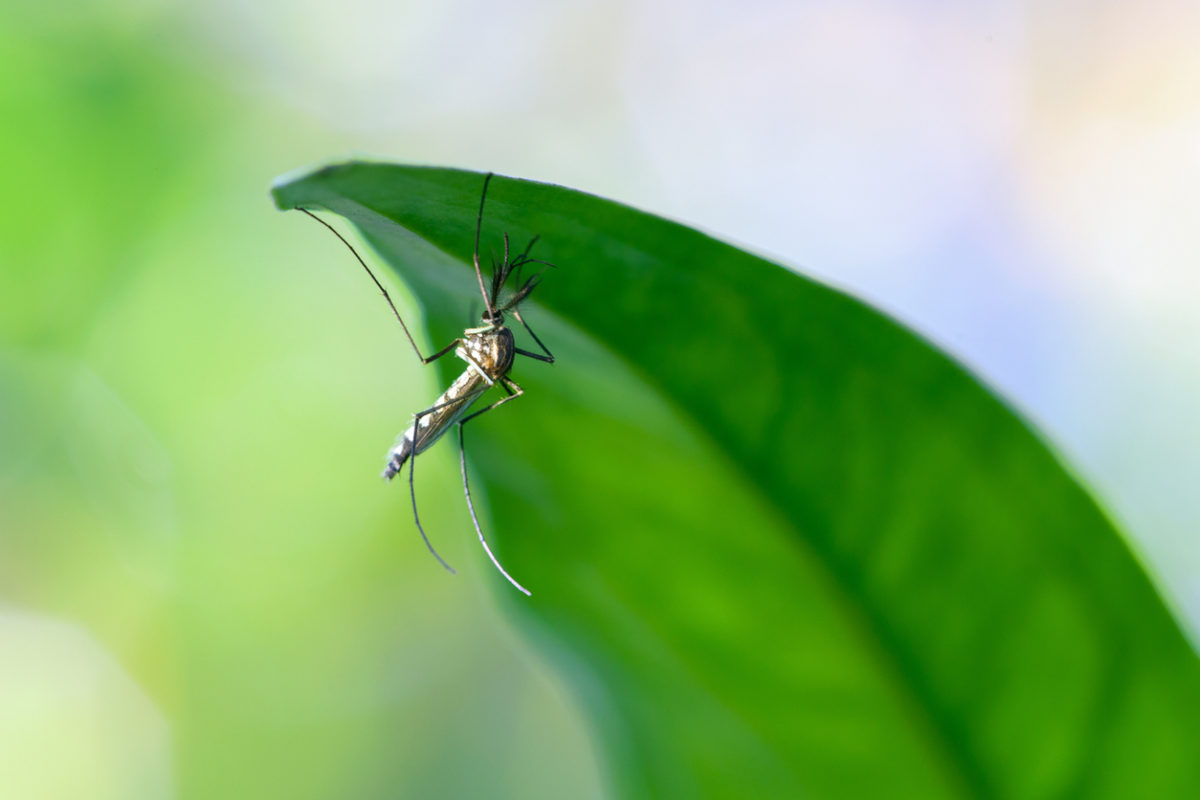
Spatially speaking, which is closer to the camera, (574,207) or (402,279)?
(574,207)

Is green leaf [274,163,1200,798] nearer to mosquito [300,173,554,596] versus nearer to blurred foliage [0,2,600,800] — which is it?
mosquito [300,173,554,596]

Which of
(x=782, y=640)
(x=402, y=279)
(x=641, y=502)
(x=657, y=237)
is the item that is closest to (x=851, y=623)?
(x=782, y=640)

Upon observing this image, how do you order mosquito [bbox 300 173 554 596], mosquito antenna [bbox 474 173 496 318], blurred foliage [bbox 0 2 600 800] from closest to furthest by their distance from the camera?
mosquito antenna [bbox 474 173 496 318], mosquito [bbox 300 173 554 596], blurred foliage [bbox 0 2 600 800]

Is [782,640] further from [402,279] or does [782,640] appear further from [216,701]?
[216,701]

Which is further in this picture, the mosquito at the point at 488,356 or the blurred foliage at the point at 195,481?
the blurred foliage at the point at 195,481

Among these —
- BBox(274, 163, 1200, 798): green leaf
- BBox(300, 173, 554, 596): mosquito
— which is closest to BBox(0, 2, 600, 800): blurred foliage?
BBox(300, 173, 554, 596): mosquito

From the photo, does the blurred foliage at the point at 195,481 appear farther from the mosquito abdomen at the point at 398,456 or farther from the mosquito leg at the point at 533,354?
the mosquito leg at the point at 533,354

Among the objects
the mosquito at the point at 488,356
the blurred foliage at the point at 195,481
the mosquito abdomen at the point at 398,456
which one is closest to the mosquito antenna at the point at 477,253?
the mosquito at the point at 488,356

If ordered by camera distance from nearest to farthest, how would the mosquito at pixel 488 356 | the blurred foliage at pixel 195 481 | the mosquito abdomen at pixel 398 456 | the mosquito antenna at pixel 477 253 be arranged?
the mosquito antenna at pixel 477 253, the mosquito at pixel 488 356, the mosquito abdomen at pixel 398 456, the blurred foliage at pixel 195 481

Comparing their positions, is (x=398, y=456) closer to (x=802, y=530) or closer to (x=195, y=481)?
(x=802, y=530)
